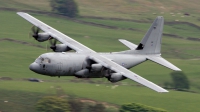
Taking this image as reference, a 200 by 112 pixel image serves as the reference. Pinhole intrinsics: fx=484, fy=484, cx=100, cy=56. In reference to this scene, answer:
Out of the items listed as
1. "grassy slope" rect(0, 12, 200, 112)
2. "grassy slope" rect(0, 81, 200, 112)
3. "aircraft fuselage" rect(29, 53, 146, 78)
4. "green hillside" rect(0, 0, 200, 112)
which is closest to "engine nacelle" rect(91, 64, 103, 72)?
"aircraft fuselage" rect(29, 53, 146, 78)

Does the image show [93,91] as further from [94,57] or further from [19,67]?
[94,57]

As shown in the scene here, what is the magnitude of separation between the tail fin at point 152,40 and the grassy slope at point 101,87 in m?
54.5

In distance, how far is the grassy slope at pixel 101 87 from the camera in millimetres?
131375

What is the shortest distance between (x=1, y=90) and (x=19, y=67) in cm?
2242

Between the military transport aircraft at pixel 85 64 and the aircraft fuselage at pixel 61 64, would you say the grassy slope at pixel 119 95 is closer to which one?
the military transport aircraft at pixel 85 64

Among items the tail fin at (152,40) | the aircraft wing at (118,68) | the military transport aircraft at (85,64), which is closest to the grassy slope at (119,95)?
the tail fin at (152,40)

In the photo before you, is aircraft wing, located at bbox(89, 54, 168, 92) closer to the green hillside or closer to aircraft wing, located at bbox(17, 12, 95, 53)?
aircraft wing, located at bbox(17, 12, 95, 53)

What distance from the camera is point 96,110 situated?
12250 centimetres

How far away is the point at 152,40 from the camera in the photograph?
7575cm

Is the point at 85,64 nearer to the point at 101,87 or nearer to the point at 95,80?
the point at 101,87

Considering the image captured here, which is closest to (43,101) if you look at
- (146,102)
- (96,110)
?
(96,110)

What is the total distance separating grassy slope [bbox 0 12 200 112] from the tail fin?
5452 cm

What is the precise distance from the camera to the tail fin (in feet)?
246

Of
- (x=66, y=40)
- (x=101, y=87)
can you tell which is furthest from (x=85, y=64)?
(x=101, y=87)
